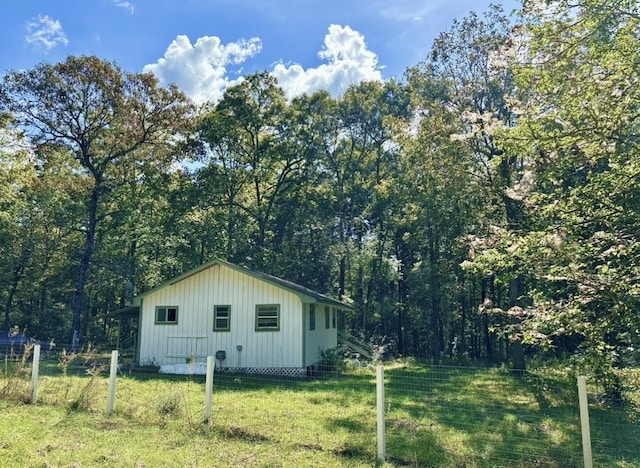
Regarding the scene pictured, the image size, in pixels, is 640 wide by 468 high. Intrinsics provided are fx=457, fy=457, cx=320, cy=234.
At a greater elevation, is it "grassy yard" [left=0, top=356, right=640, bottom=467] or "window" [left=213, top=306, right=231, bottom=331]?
"window" [left=213, top=306, right=231, bottom=331]

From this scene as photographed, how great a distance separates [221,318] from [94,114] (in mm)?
12618

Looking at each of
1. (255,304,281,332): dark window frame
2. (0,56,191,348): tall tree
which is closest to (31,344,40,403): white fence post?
(255,304,281,332): dark window frame

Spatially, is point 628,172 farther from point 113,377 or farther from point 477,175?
point 477,175

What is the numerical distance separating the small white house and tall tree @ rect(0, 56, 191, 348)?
20.0 feet

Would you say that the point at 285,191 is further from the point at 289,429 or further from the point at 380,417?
the point at 380,417

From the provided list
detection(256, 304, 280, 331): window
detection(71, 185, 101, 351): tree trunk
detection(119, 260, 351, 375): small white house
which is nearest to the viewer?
detection(119, 260, 351, 375): small white house

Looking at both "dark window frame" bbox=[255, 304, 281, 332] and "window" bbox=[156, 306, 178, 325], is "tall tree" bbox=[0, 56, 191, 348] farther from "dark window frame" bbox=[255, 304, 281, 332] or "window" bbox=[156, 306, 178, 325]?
"dark window frame" bbox=[255, 304, 281, 332]

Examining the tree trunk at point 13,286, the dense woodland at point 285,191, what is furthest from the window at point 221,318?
the tree trunk at point 13,286

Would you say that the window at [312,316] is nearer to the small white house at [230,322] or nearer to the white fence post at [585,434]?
the small white house at [230,322]

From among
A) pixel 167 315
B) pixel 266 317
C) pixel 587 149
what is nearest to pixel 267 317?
pixel 266 317

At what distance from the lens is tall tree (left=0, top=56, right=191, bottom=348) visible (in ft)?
65.8

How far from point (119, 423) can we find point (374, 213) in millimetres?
22616

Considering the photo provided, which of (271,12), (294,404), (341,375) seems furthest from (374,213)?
(294,404)

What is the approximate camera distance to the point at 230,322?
1507cm
